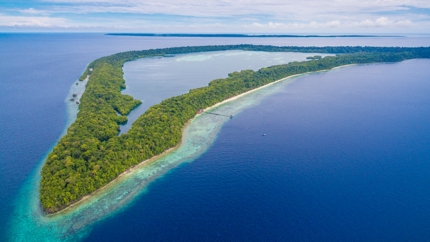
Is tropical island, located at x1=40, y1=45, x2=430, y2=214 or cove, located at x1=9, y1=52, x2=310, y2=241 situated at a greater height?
tropical island, located at x1=40, y1=45, x2=430, y2=214

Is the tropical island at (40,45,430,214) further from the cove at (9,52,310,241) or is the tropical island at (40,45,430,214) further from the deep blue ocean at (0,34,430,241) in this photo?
the deep blue ocean at (0,34,430,241)

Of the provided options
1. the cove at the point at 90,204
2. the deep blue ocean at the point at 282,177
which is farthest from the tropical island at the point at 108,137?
the deep blue ocean at the point at 282,177

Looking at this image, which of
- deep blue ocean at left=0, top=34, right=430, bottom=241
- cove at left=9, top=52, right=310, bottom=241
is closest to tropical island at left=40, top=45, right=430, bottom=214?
cove at left=9, top=52, right=310, bottom=241

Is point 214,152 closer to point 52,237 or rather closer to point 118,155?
point 118,155

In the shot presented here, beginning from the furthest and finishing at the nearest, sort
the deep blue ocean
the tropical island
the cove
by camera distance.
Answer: the tropical island < the cove < the deep blue ocean

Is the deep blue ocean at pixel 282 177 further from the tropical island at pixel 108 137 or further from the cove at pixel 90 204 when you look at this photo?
the tropical island at pixel 108 137

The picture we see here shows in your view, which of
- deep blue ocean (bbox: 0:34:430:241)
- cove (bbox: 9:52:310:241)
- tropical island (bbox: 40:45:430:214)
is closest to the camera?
deep blue ocean (bbox: 0:34:430:241)

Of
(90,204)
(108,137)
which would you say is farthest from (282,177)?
(108,137)

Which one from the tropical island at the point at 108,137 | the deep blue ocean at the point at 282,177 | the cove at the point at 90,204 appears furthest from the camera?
the tropical island at the point at 108,137

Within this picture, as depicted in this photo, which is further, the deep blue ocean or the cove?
the cove
